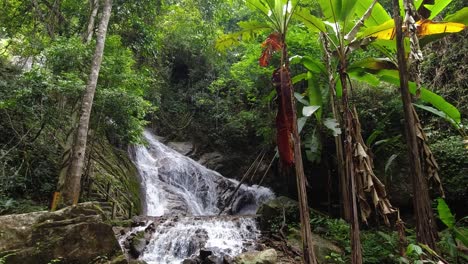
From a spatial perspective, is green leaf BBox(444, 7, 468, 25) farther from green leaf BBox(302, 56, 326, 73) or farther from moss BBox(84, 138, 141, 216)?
moss BBox(84, 138, 141, 216)

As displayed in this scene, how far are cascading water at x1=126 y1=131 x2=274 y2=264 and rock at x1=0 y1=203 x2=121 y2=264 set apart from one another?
289 cm

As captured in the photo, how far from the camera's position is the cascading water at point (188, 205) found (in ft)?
27.1

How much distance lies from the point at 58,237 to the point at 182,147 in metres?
14.3

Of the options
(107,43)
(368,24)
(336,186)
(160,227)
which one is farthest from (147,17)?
(336,186)

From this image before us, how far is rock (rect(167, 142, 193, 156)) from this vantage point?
18447 mm

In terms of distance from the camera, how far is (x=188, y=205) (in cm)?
1348

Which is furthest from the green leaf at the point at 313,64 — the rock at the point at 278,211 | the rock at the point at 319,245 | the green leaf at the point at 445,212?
the rock at the point at 278,211

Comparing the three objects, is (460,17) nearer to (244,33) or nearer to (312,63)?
(312,63)

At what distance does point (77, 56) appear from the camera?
8.45 metres

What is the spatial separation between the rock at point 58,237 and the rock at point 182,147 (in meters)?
13.1

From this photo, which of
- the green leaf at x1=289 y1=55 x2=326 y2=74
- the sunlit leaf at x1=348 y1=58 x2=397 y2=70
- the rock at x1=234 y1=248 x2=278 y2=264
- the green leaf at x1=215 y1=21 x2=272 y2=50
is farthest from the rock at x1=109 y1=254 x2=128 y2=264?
the sunlit leaf at x1=348 y1=58 x2=397 y2=70

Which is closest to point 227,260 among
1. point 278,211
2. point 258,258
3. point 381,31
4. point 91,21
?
point 258,258

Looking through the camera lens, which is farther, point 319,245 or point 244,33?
point 319,245

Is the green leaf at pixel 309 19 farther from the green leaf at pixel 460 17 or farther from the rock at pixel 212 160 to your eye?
the rock at pixel 212 160
